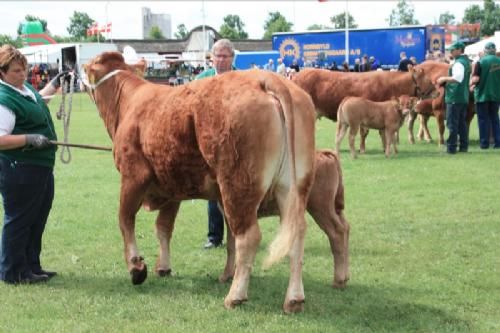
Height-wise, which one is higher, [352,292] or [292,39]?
[292,39]

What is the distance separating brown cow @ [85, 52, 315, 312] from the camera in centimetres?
527

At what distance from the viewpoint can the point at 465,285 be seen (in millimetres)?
6160

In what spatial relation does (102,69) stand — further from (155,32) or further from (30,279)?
(155,32)

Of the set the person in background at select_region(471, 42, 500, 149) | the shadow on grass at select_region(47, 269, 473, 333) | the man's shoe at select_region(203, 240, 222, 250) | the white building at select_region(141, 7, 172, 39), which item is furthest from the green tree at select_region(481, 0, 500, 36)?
the shadow on grass at select_region(47, 269, 473, 333)

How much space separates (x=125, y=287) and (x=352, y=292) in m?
2.05

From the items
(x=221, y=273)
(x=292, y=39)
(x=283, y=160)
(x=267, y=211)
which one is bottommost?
(x=221, y=273)

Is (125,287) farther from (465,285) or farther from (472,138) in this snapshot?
(472,138)

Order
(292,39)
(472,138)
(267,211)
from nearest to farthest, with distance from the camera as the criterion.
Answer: (267,211) < (472,138) < (292,39)

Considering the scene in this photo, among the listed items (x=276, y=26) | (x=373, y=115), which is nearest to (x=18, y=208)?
(x=373, y=115)

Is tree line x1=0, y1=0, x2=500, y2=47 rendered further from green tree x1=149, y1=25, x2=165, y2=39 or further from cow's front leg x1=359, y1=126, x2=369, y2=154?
cow's front leg x1=359, y1=126, x2=369, y2=154

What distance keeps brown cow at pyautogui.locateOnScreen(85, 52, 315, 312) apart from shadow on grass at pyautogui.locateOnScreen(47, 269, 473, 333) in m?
0.30

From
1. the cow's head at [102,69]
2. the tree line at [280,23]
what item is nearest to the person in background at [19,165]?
the cow's head at [102,69]

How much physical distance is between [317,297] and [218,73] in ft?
9.32

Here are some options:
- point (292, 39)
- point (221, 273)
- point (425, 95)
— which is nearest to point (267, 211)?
point (221, 273)
